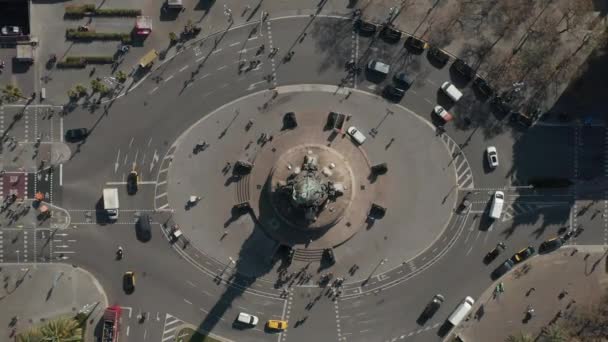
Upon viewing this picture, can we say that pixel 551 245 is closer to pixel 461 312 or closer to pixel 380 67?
pixel 461 312

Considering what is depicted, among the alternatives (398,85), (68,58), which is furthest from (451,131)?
(68,58)

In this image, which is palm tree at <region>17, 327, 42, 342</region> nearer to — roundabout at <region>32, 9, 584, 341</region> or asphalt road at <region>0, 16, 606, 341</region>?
asphalt road at <region>0, 16, 606, 341</region>

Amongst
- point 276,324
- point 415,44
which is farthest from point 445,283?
point 415,44

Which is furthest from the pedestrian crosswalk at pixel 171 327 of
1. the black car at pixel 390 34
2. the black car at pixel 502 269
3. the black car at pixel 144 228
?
the black car at pixel 390 34

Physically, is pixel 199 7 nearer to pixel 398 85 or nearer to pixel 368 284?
pixel 398 85

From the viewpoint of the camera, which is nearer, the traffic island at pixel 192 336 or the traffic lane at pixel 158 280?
the traffic island at pixel 192 336

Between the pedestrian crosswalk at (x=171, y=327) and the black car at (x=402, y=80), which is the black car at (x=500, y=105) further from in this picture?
the pedestrian crosswalk at (x=171, y=327)
